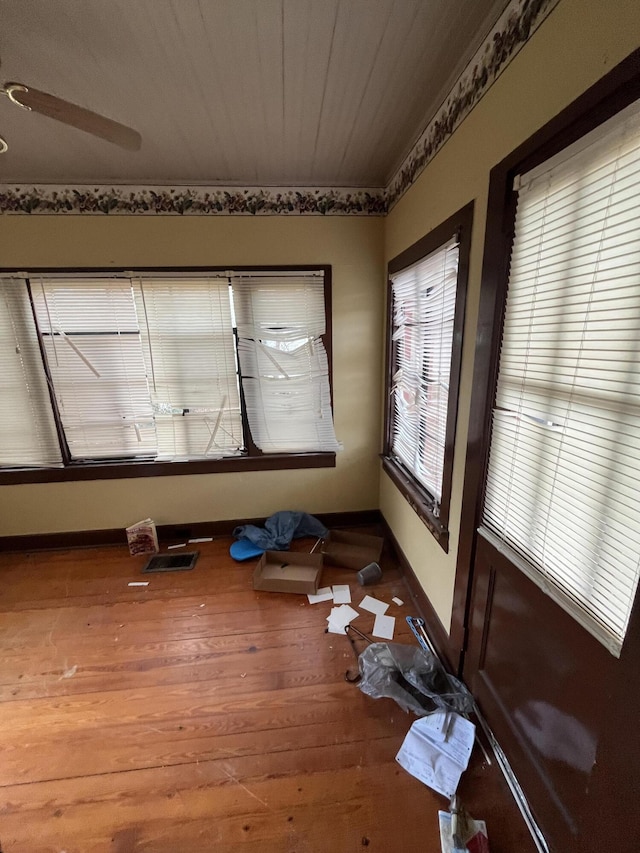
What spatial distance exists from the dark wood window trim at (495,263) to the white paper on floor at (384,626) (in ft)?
1.23

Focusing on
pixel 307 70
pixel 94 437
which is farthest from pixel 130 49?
pixel 94 437

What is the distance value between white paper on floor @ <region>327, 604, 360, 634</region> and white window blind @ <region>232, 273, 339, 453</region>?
1.10 m

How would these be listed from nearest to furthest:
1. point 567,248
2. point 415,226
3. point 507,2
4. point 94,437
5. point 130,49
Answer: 1. point 567,248
2. point 507,2
3. point 130,49
4. point 415,226
5. point 94,437

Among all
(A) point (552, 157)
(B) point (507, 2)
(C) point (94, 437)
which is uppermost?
(B) point (507, 2)

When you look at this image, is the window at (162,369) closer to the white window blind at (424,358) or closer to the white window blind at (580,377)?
the white window blind at (424,358)

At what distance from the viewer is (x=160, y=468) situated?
257 centimetres

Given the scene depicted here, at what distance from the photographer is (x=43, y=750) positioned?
1.35 meters

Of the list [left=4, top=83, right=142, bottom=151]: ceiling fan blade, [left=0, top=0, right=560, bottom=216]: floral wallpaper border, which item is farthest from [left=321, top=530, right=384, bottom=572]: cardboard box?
[left=4, top=83, right=142, bottom=151]: ceiling fan blade

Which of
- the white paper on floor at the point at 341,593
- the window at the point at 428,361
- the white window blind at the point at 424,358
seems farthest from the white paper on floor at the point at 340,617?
the white window blind at the point at 424,358

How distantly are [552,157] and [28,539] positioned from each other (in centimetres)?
359

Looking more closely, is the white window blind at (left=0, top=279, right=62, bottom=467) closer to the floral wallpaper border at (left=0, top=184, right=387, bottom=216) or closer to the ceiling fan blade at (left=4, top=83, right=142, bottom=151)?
the floral wallpaper border at (left=0, top=184, right=387, bottom=216)

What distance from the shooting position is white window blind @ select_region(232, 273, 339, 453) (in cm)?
238

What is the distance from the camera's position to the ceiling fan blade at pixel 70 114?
100 centimetres

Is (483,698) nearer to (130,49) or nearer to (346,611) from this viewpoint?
(346,611)
